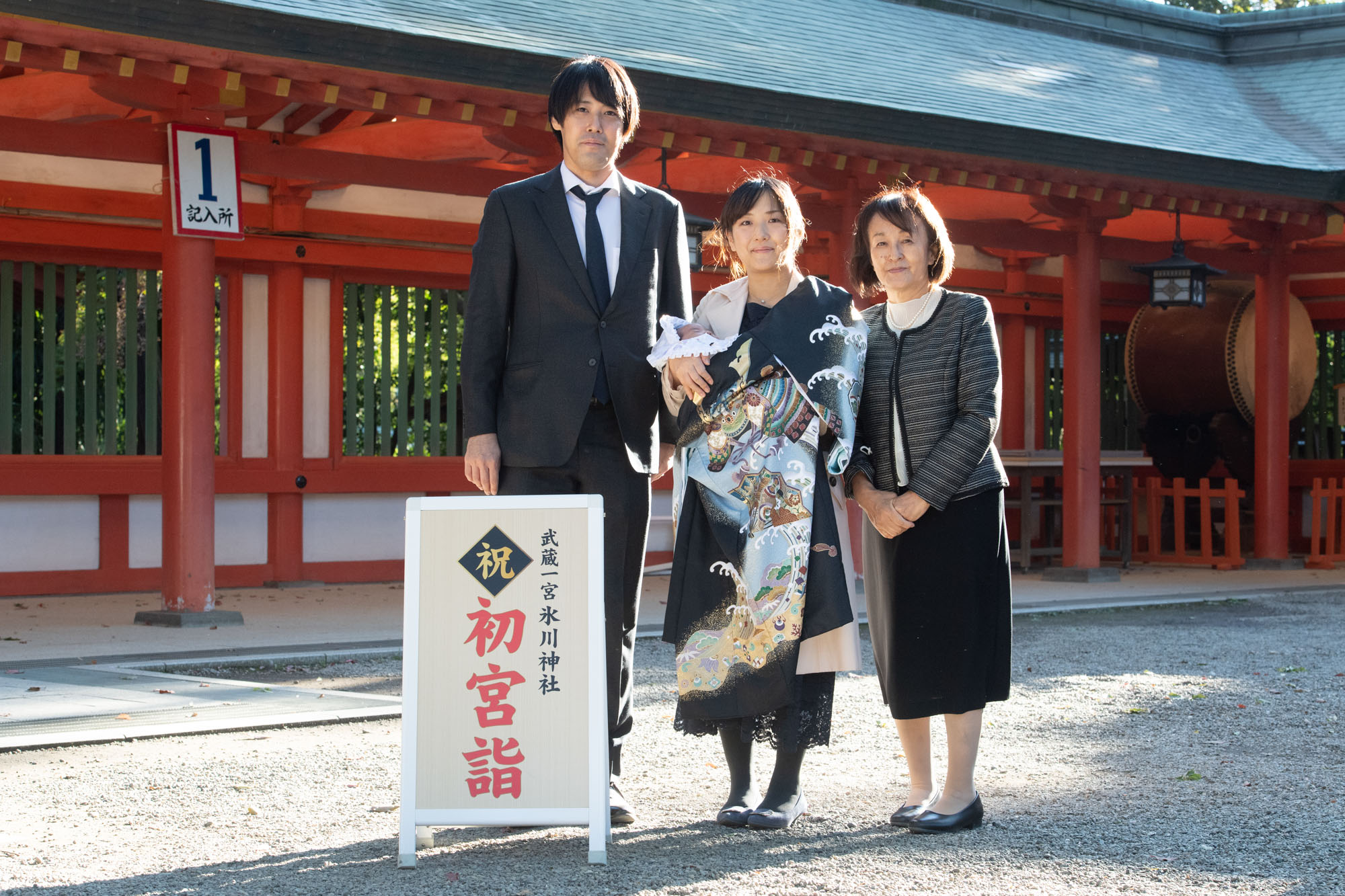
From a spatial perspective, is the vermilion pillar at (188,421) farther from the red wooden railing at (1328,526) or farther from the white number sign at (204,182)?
the red wooden railing at (1328,526)

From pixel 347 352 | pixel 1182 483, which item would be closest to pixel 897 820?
pixel 347 352

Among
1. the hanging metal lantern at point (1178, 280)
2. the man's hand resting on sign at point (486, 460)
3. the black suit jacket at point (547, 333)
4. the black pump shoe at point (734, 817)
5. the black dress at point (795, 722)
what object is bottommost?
the black pump shoe at point (734, 817)

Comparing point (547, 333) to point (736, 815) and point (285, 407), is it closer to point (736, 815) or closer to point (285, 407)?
point (736, 815)

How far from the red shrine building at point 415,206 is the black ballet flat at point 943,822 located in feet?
13.8

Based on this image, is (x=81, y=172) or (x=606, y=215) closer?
(x=606, y=215)

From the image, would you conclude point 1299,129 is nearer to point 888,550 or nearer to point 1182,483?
point 1182,483

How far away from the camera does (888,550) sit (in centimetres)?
315

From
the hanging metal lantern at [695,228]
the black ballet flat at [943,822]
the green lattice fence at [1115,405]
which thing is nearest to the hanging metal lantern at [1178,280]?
the green lattice fence at [1115,405]

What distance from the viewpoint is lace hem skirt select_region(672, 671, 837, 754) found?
118 inches

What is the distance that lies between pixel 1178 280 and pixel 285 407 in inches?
227

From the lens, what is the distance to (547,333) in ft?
9.90

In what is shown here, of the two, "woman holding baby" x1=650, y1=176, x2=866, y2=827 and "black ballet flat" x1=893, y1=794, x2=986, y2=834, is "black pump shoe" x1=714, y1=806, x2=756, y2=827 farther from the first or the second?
"black ballet flat" x1=893, y1=794, x2=986, y2=834

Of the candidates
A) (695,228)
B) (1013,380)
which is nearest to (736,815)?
(695,228)

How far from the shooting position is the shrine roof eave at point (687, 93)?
18.1 feet
